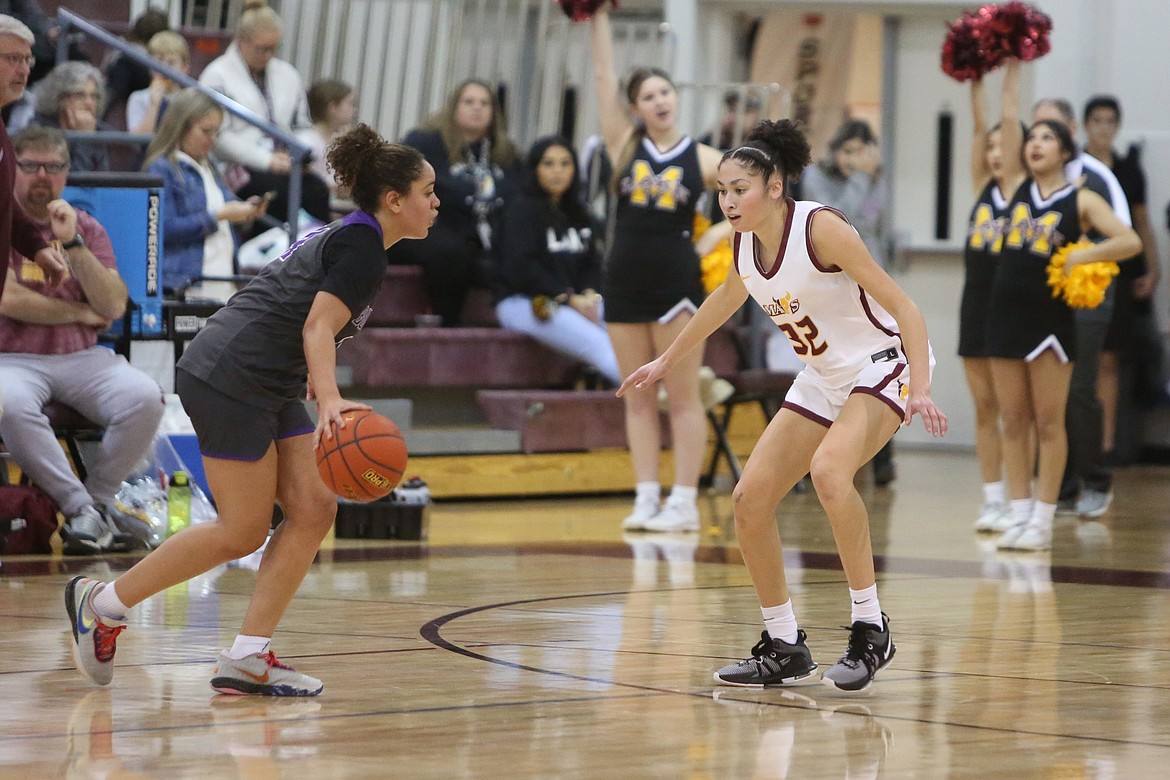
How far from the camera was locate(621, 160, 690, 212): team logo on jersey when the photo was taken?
8.30 metres

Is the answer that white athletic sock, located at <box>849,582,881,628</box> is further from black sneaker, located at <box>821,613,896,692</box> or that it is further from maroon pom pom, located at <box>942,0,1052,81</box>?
maroon pom pom, located at <box>942,0,1052,81</box>

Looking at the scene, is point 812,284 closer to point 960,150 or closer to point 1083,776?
point 1083,776

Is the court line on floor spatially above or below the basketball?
below

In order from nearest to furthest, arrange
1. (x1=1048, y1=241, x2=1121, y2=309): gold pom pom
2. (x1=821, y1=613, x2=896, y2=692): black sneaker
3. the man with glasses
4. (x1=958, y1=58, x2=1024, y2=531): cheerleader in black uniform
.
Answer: (x1=821, y1=613, x2=896, y2=692): black sneaker
the man with glasses
(x1=1048, y1=241, x2=1121, y2=309): gold pom pom
(x1=958, y1=58, x2=1024, y2=531): cheerleader in black uniform

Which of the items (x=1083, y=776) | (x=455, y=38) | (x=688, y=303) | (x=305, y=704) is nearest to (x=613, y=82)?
(x=688, y=303)

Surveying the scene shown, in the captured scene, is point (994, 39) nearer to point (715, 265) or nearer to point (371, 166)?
point (715, 265)

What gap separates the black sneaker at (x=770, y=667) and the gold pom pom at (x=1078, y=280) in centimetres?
382

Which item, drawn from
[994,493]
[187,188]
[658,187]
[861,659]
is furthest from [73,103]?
[861,659]

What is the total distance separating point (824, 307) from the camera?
4594mm

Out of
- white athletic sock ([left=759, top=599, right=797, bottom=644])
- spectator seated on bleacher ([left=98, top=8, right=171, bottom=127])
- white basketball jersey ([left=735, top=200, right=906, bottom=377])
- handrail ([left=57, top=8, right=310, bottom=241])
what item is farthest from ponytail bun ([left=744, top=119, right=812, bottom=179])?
spectator seated on bleacher ([left=98, top=8, right=171, bottom=127])

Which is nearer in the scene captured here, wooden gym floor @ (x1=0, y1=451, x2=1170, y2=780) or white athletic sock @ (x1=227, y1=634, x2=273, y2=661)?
wooden gym floor @ (x1=0, y1=451, x2=1170, y2=780)

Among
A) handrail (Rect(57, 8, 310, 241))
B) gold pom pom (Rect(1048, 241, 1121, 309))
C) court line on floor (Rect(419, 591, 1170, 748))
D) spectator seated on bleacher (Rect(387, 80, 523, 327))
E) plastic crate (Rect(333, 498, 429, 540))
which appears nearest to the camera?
court line on floor (Rect(419, 591, 1170, 748))

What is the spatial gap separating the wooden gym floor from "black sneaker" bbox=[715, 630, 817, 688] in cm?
6

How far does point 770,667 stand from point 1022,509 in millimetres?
3882
